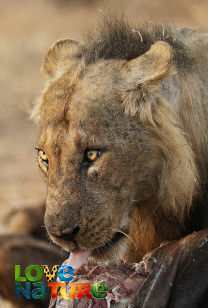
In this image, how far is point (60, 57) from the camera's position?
15.5 ft

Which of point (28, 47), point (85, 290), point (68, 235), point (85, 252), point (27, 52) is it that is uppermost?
point (28, 47)

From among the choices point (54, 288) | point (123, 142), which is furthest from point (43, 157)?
point (54, 288)

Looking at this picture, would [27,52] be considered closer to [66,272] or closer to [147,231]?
[147,231]

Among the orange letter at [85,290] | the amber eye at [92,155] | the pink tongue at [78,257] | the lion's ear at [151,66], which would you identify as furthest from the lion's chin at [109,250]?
the lion's ear at [151,66]

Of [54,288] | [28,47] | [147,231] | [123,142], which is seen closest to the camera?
[123,142]

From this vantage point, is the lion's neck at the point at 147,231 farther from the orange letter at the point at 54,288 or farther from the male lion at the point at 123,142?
the orange letter at the point at 54,288

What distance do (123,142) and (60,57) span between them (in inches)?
40.0

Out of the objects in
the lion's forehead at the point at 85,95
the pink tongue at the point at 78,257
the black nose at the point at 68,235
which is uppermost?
the lion's forehead at the point at 85,95

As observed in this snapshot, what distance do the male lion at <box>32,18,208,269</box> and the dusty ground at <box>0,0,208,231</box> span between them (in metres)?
3.87

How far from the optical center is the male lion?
3.91 metres

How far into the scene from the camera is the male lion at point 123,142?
3.91 m

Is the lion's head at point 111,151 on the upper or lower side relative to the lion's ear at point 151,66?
lower

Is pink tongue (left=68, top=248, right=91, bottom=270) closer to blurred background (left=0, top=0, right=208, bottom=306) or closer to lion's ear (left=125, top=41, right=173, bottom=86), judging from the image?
lion's ear (left=125, top=41, right=173, bottom=86)

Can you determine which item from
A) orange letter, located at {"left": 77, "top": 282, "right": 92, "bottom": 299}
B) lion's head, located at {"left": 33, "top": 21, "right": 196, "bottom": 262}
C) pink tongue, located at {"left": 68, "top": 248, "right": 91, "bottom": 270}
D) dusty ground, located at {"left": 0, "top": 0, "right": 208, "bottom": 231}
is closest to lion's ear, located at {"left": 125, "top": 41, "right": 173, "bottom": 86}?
lion's head, located at {"left": 33, "top": 21, "right": 196, "bottom": 262}
